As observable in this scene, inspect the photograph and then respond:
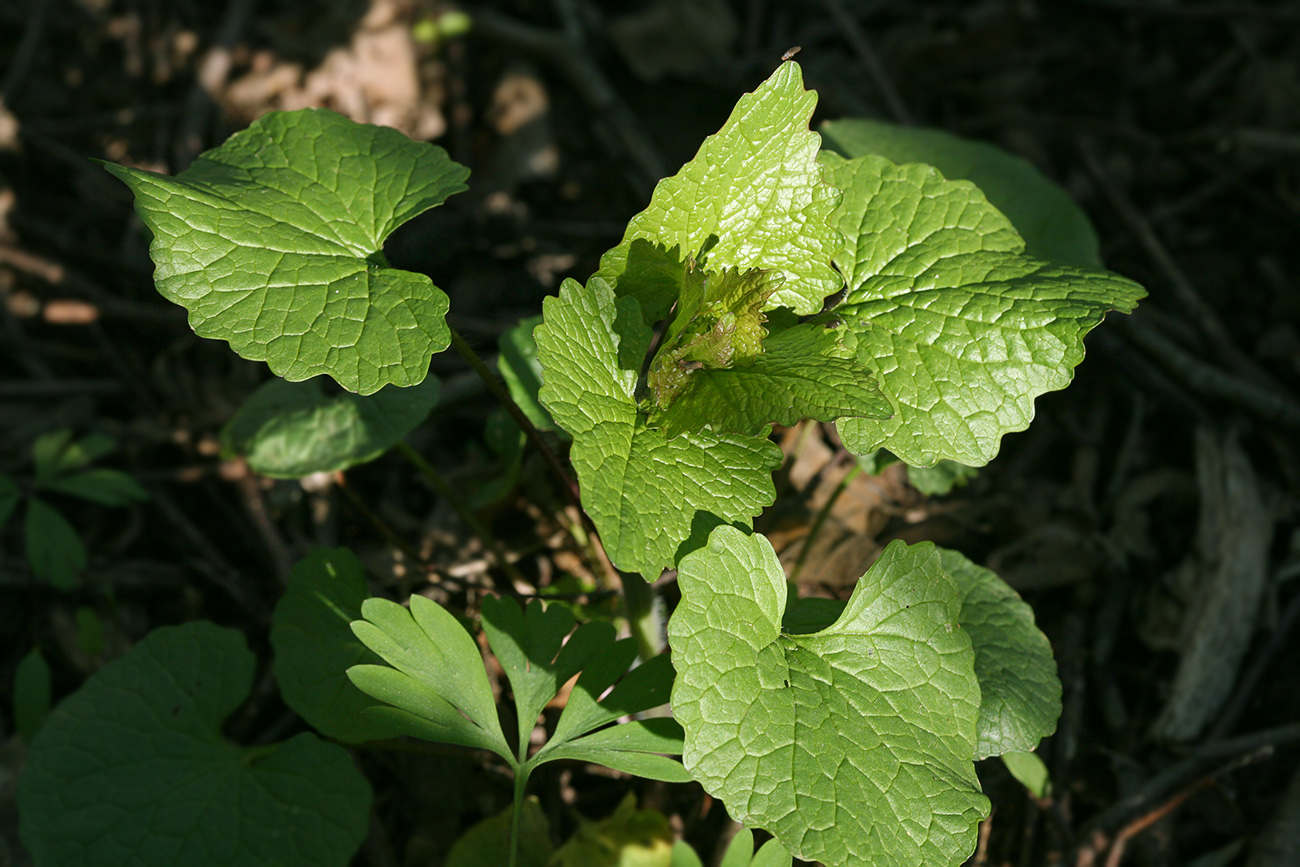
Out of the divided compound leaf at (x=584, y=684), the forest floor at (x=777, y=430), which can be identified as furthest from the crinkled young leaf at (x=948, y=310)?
the forest floor at (x=777, y=430)

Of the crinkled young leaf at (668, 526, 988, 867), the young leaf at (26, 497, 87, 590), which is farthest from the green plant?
the young leaf at (26, 497, 87, 590)

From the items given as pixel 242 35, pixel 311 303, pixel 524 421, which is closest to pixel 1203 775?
pixel 524 421

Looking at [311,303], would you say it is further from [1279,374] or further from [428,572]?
[1279,374]

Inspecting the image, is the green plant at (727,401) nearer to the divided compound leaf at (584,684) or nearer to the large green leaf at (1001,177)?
the divided compound leaf at (584,684)

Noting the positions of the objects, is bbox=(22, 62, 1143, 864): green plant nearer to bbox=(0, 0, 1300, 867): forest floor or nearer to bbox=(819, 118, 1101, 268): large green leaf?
bbox=(0, 0, 1300, 867): forest floor

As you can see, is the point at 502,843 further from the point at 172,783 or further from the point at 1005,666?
the point at 1005,666

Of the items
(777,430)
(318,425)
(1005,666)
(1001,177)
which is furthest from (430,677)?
(1001,177)
